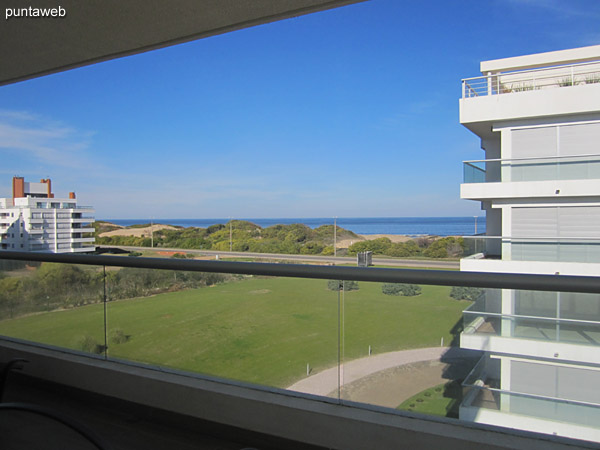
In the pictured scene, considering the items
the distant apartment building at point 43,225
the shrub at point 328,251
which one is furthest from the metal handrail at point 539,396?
the shrub at point 328,251

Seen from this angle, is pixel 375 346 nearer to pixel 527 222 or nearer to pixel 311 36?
pixel 527 222

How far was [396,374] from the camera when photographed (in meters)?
1.81

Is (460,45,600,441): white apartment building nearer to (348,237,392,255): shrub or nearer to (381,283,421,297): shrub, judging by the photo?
(348,237,392,255): shrub

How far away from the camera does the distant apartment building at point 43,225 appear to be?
39.7 ft

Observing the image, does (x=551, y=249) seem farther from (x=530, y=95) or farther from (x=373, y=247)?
(x=373, y=247)

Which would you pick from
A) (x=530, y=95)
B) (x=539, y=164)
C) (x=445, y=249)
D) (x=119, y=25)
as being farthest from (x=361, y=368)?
(x=445, y=249)

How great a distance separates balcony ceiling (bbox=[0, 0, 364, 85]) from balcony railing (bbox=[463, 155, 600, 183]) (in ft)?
42.6

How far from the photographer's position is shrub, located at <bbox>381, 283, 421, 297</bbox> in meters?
1.77

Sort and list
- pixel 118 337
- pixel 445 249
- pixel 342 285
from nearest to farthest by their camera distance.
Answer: pixel 342 285, pixel 118 337, pixel 445 249

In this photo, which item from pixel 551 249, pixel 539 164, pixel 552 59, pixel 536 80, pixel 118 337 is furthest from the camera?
pixel 552 59

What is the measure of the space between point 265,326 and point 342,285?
0.53 metres

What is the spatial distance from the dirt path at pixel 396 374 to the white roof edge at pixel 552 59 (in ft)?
66.5

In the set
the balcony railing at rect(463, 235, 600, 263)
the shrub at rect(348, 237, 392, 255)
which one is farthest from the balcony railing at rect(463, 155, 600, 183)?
the shrub at rect(348, 237, 392, 255)

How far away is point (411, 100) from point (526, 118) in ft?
103
